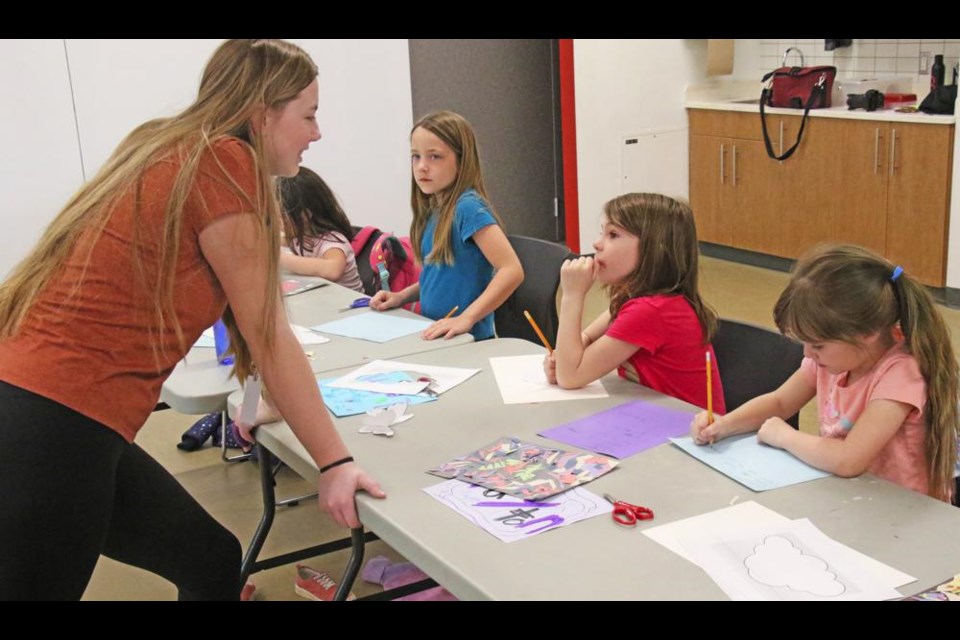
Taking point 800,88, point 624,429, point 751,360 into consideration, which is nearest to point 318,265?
point 751,360

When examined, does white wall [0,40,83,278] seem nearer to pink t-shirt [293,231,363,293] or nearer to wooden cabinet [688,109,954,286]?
pink t-shirt [293,231,363,293]

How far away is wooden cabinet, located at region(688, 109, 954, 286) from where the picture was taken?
15.9 ft

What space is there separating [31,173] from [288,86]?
3.46 m

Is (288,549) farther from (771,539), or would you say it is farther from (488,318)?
(771,539)

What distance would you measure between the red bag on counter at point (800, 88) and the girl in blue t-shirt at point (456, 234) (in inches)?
117

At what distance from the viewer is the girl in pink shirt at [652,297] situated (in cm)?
215

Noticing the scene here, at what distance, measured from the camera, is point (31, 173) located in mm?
4539

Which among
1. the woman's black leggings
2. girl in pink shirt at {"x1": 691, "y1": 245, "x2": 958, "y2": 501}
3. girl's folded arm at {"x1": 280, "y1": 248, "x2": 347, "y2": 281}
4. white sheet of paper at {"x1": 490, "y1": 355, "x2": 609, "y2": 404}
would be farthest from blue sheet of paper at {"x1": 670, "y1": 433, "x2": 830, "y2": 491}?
girl's folded arm at {"x1": 280, "y1": 248, "x2": 347, "y2": 281}

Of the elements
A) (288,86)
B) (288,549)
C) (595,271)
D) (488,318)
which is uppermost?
(288,86)

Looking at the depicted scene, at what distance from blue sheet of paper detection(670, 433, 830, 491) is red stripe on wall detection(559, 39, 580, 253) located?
4.14 m

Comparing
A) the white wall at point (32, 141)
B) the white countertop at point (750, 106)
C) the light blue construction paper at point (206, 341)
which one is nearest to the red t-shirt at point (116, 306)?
the light blue construction paper at point (206, 341)

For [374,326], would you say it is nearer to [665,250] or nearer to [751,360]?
[665,250]
